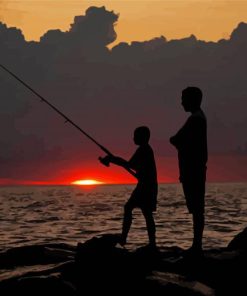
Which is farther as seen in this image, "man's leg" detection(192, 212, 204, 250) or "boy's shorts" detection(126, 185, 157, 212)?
"boy's shorts" detection(126, 185, 157, 212)

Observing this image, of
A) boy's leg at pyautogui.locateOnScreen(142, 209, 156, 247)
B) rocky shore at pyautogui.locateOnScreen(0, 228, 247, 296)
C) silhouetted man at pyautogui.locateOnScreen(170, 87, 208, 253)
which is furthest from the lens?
boy's leg at pyautogui.locateOnScreen(142, 209, 156, 247)

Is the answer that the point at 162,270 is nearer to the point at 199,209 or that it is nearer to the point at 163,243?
the point at 199,209

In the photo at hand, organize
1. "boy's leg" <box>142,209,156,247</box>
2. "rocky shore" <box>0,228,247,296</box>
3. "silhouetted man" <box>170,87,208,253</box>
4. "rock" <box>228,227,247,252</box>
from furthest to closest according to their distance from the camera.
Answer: "rock" <box>228,227,247,252</box> → "boy's leg" <box>142,209,156,247</box> → "silhouetted man" <box>170,87,208,253</box> → "rocky shore" <box>0,228,247,296</box>

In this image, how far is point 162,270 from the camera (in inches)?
363

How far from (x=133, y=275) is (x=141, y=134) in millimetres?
2607

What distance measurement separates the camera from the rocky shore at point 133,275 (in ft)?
27.5

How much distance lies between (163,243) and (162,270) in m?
10.3

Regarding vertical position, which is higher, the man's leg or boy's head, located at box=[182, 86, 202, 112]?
boy's head, located at box=[182, 86, 202, 112]

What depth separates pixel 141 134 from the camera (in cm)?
1038

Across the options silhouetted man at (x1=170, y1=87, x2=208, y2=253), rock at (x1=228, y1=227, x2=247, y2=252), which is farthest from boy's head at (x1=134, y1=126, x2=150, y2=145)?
rock at (x1=228, y1=227, x2=247, y2=252)

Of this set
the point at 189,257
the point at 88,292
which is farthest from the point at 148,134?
the point at 88,292

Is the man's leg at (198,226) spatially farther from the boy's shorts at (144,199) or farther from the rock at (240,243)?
the rock at (240,243)

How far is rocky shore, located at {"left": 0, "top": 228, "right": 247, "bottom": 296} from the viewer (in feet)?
27.5

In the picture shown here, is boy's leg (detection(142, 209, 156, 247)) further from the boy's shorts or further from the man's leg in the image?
the man's leg
